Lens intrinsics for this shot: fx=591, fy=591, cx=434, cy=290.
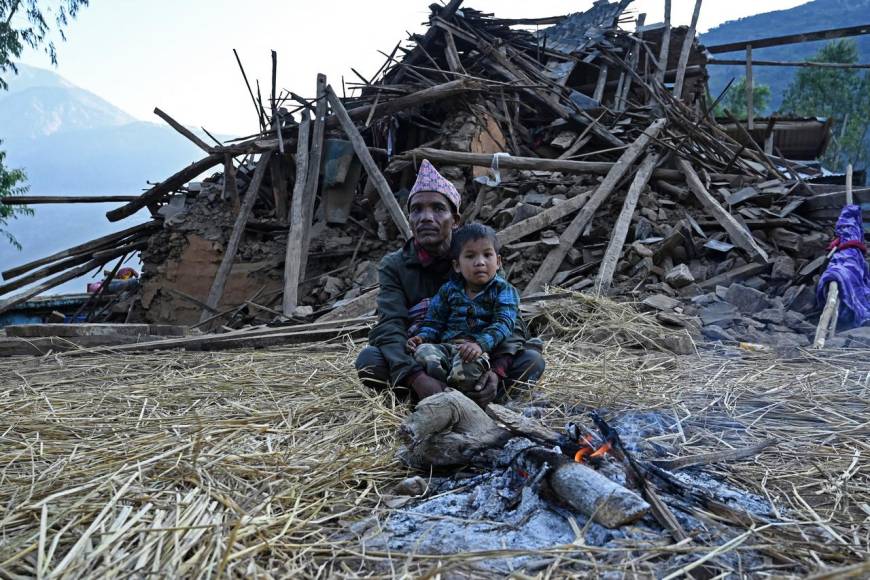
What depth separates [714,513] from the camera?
1.72 metres

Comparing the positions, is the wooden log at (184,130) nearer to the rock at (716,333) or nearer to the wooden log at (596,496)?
the rock at (716,333)

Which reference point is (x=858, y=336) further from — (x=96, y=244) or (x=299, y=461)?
(x=96, y=244)

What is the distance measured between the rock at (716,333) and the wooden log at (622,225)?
1.01 meters

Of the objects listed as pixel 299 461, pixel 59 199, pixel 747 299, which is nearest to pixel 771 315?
pixel 747 299

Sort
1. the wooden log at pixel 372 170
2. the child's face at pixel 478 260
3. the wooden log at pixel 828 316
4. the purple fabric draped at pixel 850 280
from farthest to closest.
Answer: the wooden log at pixel 372 170 < the purple fabric draped at pixel 850 280 < the wooden log at pixel 828 316 < the child's face at pixel 478 260

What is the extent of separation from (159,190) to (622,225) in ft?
22.7

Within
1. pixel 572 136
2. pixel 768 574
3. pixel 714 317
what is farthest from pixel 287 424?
pixel 572 136

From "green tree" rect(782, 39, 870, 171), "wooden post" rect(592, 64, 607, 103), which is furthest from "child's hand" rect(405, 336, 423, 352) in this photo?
"green tree" rect(782, 39, 870, 171)

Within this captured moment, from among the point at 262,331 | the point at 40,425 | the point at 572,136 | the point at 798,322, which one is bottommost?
the point at 798,322

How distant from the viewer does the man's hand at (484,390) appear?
8.88 feet

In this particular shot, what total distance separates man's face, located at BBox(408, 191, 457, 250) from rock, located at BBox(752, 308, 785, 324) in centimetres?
319

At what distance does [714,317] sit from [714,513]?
137 inches

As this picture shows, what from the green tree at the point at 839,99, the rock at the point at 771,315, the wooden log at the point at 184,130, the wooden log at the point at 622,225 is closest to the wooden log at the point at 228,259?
the wooden log at the point at 184,130

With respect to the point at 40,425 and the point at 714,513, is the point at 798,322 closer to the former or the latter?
the point at 714,513
